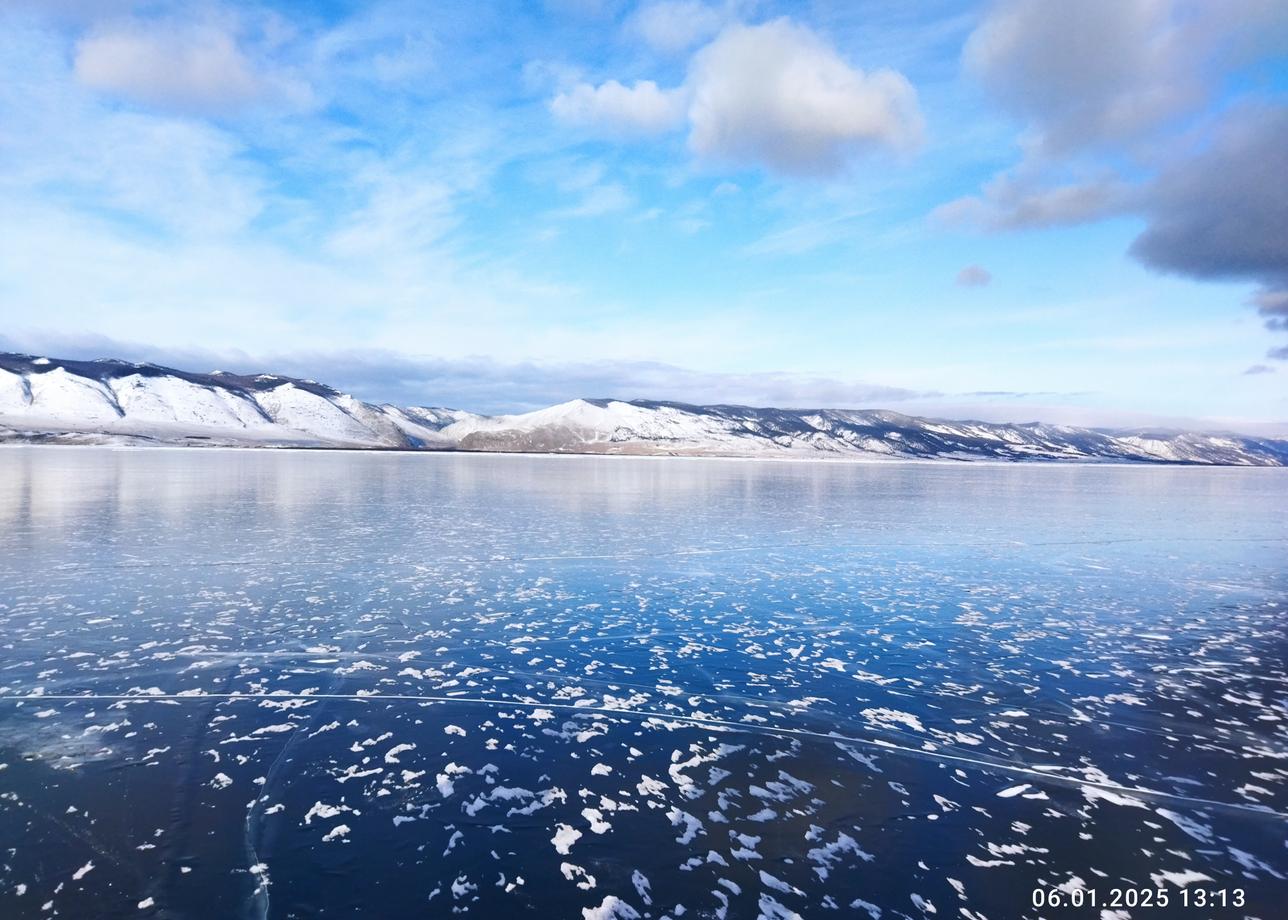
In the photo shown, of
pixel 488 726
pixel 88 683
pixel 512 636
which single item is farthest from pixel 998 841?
pixel 88 683

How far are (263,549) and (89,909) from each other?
725 inches

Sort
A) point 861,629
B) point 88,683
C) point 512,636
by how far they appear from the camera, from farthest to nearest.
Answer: point 861,629
point 512,636
point 88,683

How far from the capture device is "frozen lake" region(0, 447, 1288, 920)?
6.58m

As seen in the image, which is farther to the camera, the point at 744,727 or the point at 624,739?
the point at 744,727

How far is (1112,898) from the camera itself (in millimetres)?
6473

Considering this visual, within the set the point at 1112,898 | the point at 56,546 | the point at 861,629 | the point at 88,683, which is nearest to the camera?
the point at 1112,898

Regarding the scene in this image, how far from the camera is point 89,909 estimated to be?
5938 millimetres

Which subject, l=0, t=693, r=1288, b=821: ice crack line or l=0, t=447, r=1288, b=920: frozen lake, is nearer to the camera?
l=0, t=447, r=1288, b=920: frozen lake

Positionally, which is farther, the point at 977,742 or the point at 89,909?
the point at 977,742

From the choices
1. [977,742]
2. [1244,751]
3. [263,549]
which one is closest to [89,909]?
[977,742]

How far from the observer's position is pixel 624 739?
9516mm

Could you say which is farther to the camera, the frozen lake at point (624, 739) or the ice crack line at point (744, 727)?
the ice crack line at point (744, 727)

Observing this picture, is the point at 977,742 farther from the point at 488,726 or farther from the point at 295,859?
the point at 295,859

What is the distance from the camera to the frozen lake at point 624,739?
21.6ft
